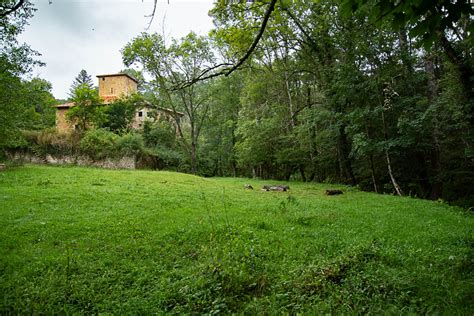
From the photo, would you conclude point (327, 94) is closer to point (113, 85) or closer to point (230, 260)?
point (230, 260)

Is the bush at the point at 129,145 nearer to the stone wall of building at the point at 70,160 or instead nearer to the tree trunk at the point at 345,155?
the stone wall of building at the point at 70,160

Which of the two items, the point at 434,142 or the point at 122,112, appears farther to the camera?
the point at 122,112

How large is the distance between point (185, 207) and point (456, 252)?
6.67 metres

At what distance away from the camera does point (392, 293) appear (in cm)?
330

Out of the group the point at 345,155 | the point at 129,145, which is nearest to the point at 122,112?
the point at 129,145

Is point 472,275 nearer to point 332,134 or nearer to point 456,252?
point 456,252

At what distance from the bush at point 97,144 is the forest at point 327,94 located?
112 mm

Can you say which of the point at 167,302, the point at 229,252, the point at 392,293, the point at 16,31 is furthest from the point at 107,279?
the point at 16,31

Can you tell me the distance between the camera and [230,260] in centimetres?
438

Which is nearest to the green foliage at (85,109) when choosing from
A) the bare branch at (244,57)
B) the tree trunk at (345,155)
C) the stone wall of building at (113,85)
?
the stone wall of building at (113,85)

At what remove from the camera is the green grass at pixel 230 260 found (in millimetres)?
3289

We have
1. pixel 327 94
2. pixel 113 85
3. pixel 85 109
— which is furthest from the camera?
pixel 113 85

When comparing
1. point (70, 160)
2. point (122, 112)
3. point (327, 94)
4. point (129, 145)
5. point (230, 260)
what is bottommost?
point (230, 260)

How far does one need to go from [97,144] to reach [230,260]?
23369mm
